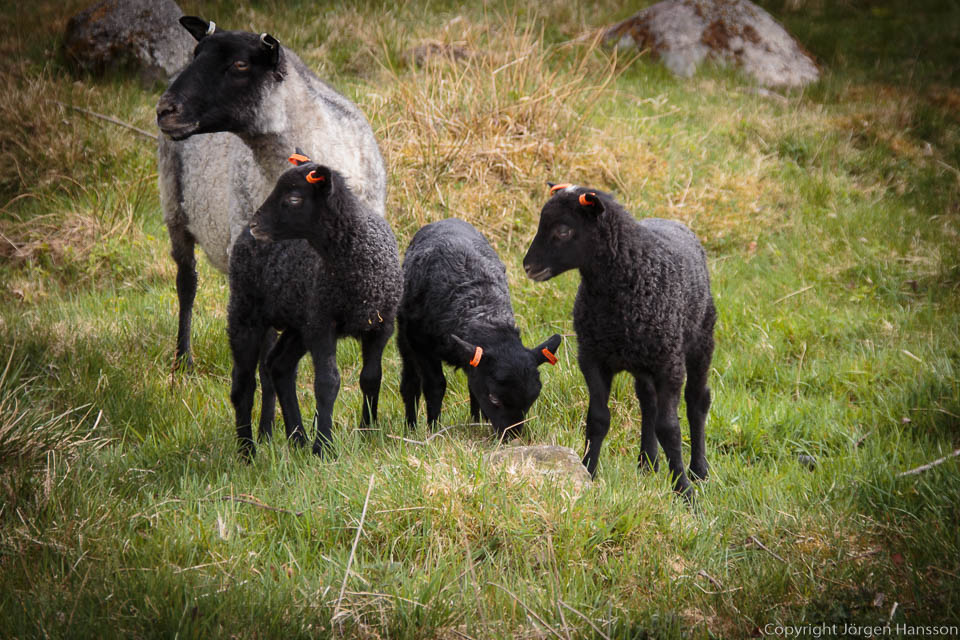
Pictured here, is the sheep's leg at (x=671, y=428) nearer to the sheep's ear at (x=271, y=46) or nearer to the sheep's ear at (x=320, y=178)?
the sheep's ear at (x=320, y=178)

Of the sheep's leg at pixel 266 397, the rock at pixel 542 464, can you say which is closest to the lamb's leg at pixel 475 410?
the rock at pixel 542 464

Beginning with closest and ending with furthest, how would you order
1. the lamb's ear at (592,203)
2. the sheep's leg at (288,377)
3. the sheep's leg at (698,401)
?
the lamb's ear at (592,203) → the sheep's leg at (698,401) → the sheep's leg at (288,377)

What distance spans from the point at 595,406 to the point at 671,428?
0.42 metres

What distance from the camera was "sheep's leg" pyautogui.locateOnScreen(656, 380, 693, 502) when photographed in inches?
173

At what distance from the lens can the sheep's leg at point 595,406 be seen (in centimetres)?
453

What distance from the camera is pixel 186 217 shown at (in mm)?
6445

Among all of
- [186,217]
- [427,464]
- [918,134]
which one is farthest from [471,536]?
[918,134]

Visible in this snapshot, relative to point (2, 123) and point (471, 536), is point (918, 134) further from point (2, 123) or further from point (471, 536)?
point (2, 123)

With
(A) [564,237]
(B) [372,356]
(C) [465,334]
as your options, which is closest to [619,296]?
(A) [564,237]

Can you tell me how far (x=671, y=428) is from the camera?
4.39 meters

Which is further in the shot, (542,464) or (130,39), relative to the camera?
(130,39)

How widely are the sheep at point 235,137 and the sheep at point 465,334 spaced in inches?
21.5

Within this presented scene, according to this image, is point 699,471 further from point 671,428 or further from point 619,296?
point 619,296

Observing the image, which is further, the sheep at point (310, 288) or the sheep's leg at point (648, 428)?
the sheep's leg at point (648, 428)
